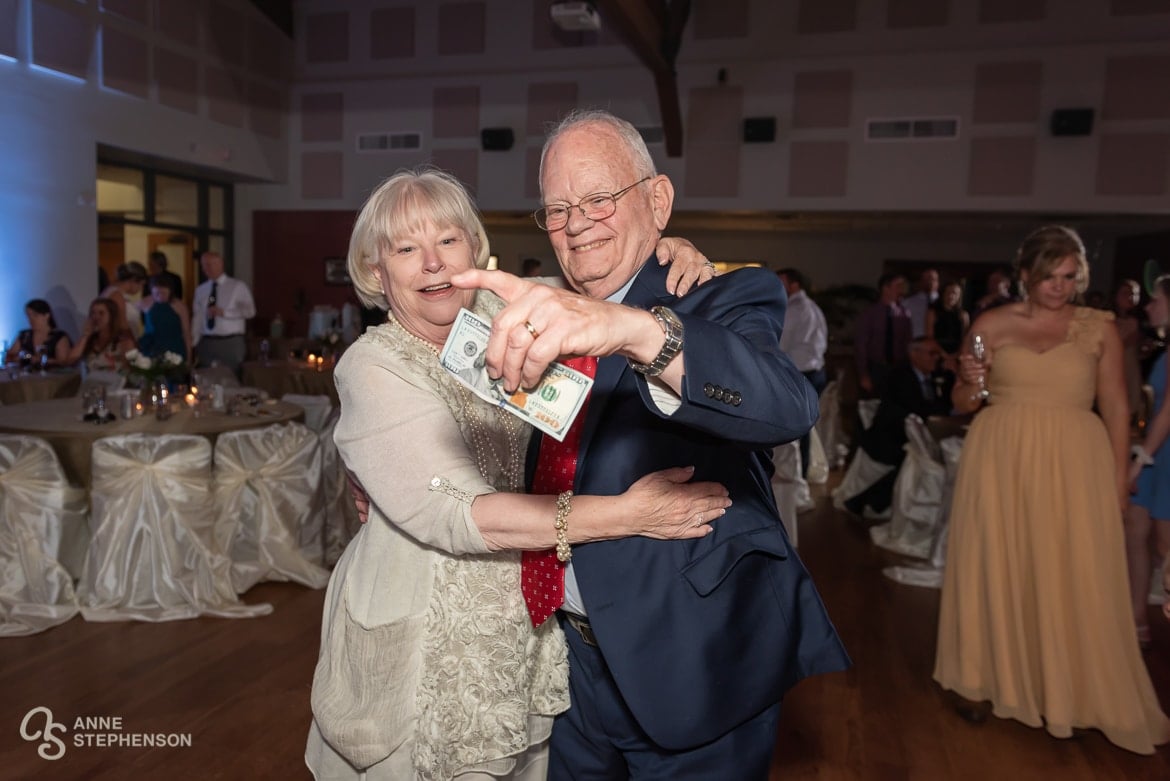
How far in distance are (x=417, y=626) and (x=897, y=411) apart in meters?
5.04

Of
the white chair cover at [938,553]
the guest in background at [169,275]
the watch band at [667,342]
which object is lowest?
the white chair cover at [938,553]

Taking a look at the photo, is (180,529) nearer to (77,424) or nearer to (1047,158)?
(77,424)

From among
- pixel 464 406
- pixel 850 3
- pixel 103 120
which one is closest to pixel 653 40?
pixel 850 3

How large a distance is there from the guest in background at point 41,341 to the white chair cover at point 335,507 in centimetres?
320

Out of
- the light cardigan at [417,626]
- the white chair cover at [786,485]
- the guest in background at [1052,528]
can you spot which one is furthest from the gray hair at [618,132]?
the white chair cover at [786,485]

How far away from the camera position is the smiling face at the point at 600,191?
1316 mm

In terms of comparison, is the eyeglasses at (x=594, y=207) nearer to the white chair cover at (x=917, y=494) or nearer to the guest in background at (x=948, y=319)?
the white chair cover at (x=917, y=494)

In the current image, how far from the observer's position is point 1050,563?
2865 mm

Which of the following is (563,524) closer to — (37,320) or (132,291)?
(37,320)

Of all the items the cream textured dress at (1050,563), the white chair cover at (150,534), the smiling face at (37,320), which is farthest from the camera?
the smiling face at (37,320)

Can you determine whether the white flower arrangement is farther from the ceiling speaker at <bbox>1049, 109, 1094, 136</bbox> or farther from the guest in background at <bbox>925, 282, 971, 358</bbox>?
the ceiling speaker at <bbox>1049, 109, 1094, 136</bbox>

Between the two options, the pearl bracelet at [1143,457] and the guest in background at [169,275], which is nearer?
the pearl bracelet at [1143,457]

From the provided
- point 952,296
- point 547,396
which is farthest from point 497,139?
point 547,396

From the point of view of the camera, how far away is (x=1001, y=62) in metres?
10.1
